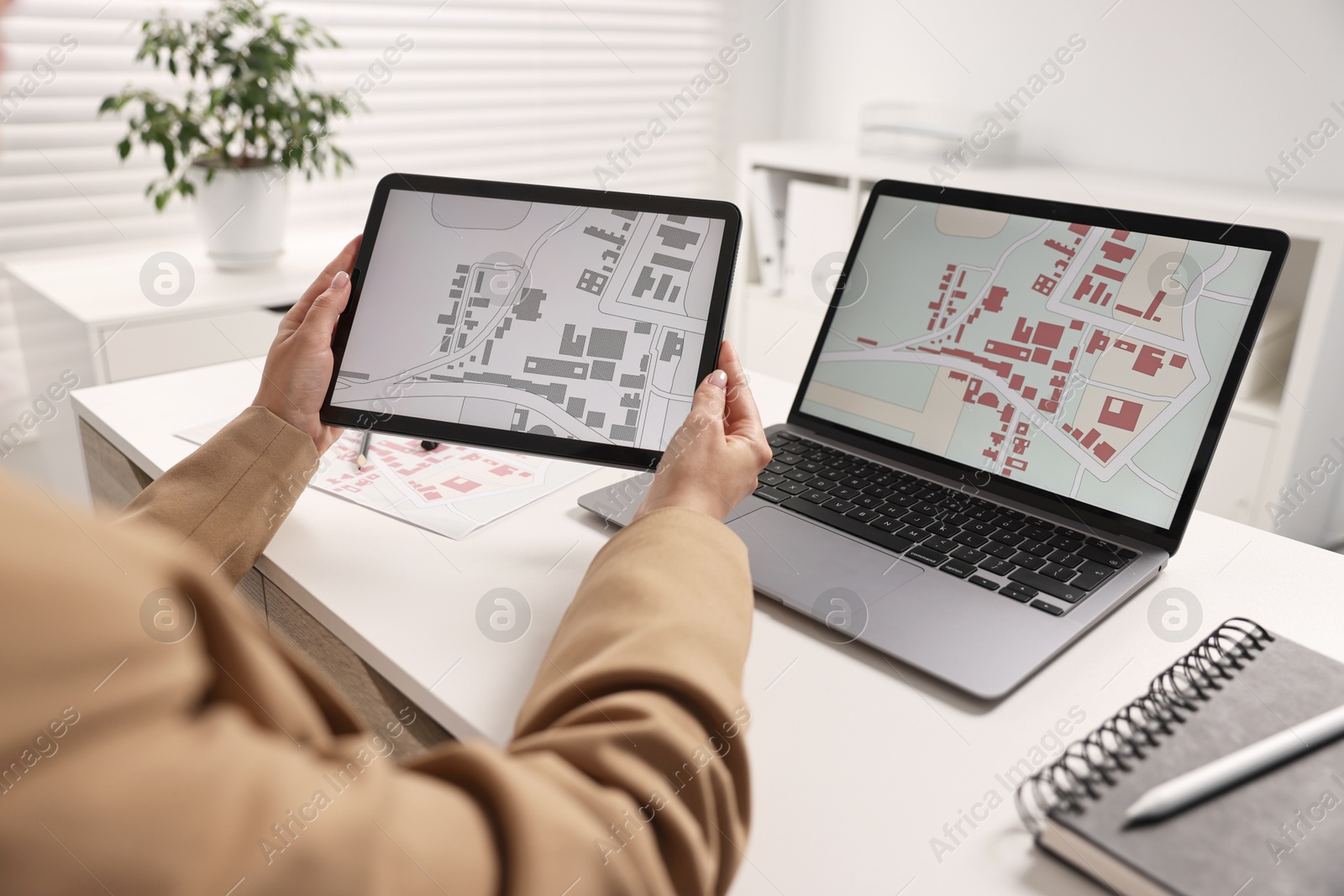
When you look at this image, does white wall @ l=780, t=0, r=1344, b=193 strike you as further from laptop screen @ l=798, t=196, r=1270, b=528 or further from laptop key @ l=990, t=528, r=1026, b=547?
laptop key @ l=990, t=528, r=1026, b=547

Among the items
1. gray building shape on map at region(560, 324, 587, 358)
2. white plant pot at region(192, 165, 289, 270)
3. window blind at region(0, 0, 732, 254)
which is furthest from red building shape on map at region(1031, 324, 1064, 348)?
window blind at region(0, 0, 732, 254)

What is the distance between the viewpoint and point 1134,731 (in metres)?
0.56

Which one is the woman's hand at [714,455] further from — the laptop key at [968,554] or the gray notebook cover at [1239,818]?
the gray notebook cover at [1239,818]

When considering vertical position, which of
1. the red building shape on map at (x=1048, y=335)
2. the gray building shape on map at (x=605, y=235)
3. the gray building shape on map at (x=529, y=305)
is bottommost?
the red building shape on map at (x=1048, y=335)

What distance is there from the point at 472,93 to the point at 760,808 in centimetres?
239

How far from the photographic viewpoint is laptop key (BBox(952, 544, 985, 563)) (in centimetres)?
77

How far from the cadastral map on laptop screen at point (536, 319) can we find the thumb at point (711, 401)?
4cm

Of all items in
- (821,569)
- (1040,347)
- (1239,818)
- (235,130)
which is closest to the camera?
(1239,818)

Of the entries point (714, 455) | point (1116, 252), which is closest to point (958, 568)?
point (714, 455)

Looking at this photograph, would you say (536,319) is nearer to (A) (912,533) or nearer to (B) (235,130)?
(A) (912,533)

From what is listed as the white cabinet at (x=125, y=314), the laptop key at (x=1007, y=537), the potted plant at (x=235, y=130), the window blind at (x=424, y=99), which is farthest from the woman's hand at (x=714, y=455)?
the window blind at (x=424, y=99)

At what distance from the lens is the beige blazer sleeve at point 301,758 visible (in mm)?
289

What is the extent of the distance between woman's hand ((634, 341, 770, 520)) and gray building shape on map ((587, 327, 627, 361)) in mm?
98

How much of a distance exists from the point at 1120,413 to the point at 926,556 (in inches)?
8.8
